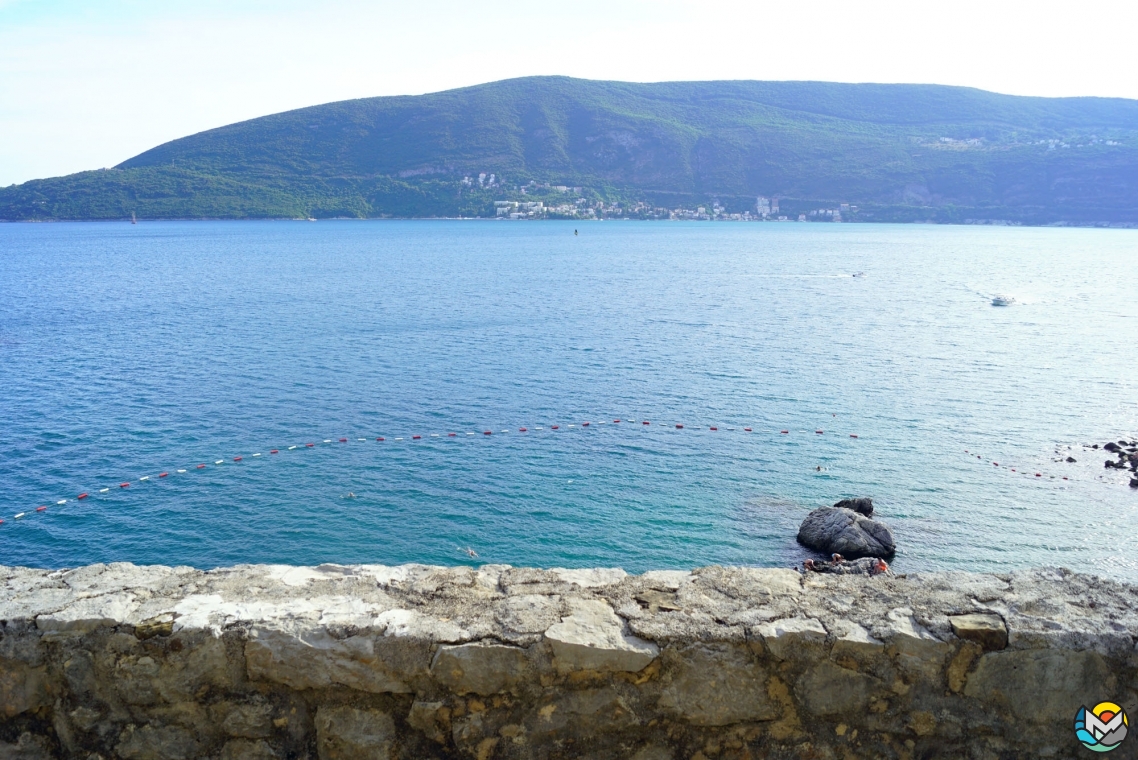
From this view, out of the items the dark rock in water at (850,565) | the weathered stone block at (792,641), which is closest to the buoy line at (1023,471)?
the dark rock in water at (850,565)

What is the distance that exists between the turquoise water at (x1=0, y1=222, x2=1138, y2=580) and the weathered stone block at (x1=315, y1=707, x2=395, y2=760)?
52.1ft

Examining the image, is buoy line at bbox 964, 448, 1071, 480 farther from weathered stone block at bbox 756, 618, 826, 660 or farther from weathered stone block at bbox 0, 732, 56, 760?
weathered stone block at bbox 0, 732, 56, 760

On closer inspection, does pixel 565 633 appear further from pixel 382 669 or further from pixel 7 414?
pixel 7 414

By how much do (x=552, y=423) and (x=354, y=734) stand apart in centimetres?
2678

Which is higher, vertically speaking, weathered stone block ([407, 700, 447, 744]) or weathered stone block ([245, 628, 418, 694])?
weathered stone block ([245, 628, 418, 694])

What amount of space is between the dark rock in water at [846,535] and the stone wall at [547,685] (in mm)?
16615

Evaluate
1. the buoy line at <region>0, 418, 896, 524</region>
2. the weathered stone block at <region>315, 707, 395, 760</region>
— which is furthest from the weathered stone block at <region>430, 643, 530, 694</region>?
the buoy line at <region>0, 418, 896, 524</region>

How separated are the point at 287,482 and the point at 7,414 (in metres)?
15.2

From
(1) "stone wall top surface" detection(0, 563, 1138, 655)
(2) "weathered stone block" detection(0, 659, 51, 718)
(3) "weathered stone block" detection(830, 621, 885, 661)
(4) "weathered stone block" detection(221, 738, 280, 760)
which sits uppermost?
(1) "stone wall top surface" detection(0, 563, 1138, 655)

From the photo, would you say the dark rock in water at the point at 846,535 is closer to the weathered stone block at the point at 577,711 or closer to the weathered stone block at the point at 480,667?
the weathered stone block at the point at 577,711

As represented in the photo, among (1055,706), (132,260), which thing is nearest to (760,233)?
(132,260)

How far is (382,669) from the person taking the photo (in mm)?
5031

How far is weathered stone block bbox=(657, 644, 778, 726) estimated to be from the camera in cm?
503

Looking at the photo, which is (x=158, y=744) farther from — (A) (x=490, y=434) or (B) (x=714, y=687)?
(A) (x=490, y=434)
